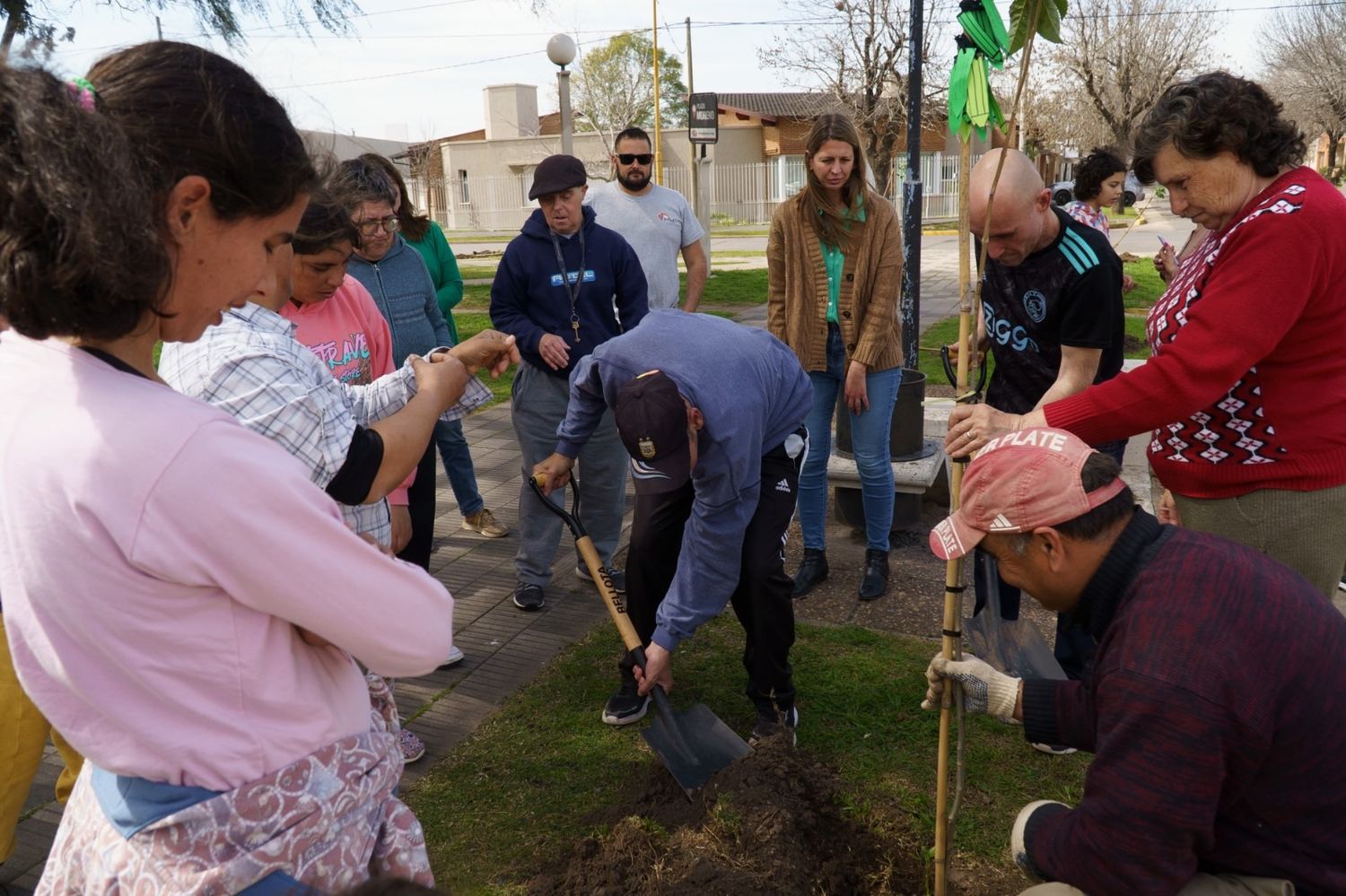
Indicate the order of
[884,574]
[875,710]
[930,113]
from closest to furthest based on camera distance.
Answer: [875,710] → [884,574] → [930,113]

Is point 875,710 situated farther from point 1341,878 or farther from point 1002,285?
point 1341,878

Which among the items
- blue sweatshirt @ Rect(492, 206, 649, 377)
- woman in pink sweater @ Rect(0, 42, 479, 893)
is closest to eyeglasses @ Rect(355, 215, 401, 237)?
blue sweatshirt @ Rect(492, 206, 649, 377)

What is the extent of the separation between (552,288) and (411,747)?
213 cm

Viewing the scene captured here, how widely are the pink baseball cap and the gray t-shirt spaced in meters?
3.60

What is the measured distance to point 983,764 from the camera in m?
3.37

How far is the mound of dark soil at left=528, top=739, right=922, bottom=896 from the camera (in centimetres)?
259

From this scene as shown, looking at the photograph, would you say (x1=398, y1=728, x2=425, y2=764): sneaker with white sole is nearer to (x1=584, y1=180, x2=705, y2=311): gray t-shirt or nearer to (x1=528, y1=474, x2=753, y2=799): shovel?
(x1=528, y1=474, x2=753, y2=799): shovel

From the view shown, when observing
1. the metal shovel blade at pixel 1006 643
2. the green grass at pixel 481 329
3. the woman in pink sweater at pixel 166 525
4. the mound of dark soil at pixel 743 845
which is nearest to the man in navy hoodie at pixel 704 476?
the mound of dark soil at pixel 743 845

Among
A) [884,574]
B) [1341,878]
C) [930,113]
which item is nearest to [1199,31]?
[930,113]

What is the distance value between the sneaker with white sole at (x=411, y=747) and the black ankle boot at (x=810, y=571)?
192 cm

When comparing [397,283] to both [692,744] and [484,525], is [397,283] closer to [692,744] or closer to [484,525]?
[484,525]

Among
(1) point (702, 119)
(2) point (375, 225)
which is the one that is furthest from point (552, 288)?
(1) point (702, 119)

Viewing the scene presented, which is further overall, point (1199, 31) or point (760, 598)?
point (1199, 31)

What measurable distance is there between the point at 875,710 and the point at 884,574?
44.4 inches
